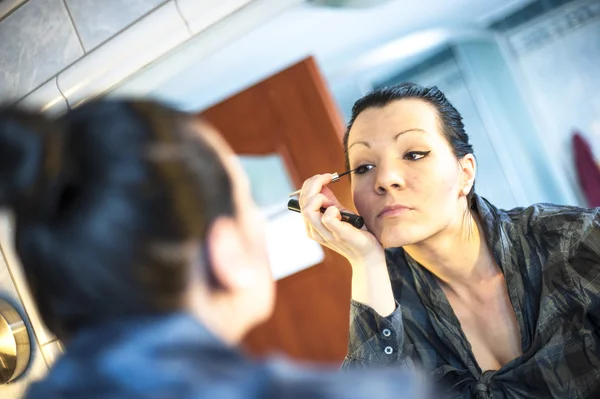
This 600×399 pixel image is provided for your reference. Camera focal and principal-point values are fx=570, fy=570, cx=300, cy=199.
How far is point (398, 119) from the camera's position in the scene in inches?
35.0

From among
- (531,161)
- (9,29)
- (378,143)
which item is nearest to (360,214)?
(378,143)

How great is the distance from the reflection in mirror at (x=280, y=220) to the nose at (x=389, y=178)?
0.58 metres

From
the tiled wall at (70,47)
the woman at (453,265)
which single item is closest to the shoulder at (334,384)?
the woman at (453,265)

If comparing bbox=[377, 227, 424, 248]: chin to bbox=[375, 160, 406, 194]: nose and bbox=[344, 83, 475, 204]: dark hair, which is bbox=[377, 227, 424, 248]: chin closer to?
bbox=[375, 160, 406, 194]: nose

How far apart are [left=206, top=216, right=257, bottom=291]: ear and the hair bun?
0.11 m

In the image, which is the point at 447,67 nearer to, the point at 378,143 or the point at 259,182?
the point at 259,182

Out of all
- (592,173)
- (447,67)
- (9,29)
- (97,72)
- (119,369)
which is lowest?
(592,173)

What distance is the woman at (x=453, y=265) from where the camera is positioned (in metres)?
0.82

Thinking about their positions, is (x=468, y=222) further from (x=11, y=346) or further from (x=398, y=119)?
(x=11, y=346)

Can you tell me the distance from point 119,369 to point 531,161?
6.04 ft

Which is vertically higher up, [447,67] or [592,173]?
[447,67]

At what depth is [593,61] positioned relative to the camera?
1917mm

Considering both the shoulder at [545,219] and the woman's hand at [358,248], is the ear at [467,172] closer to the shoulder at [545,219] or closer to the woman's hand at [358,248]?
the shoulder at [545,219]

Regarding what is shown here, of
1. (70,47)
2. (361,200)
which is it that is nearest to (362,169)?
(361,200)
